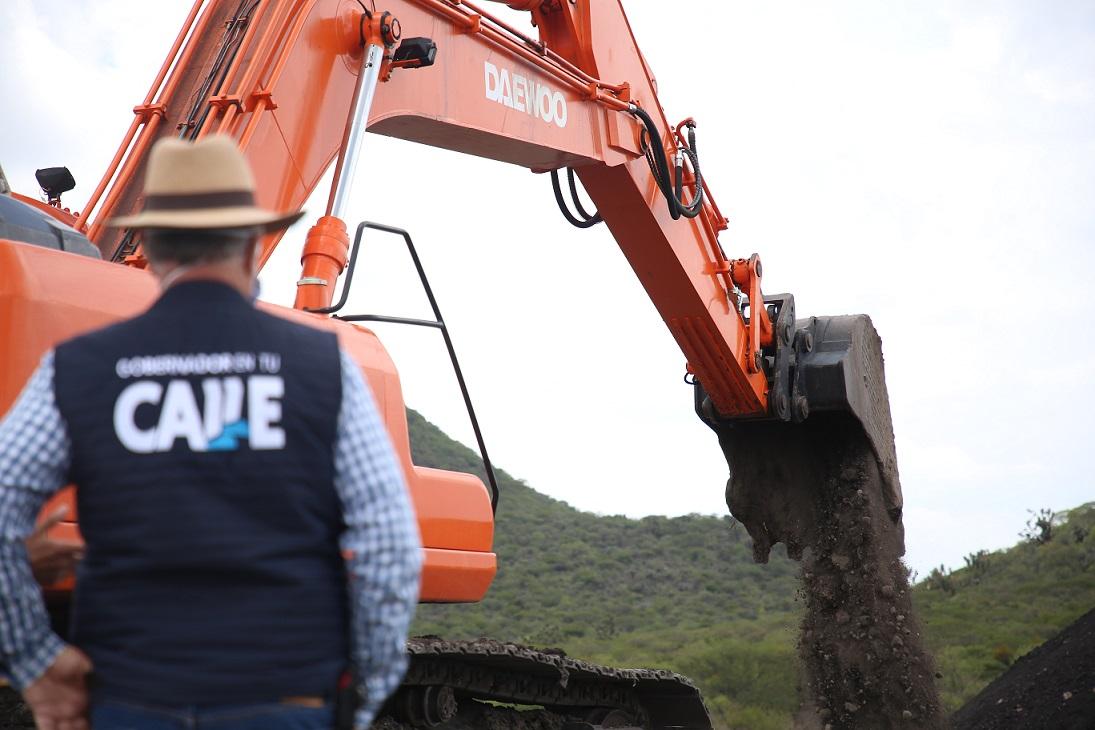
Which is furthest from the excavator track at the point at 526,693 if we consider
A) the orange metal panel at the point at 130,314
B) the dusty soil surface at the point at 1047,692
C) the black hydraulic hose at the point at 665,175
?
the dusty soil surface at the point at 1047,692

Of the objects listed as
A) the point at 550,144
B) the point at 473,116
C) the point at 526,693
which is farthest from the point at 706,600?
the point at 473,116

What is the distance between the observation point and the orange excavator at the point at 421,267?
165 inches

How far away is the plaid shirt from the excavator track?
3.52 meters

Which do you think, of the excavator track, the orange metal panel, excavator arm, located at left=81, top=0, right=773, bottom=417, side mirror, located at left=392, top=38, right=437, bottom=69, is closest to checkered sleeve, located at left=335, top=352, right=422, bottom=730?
the orange metal panel

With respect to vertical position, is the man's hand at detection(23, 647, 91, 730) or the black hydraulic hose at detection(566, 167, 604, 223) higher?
the black hydraulic hose at detection(566, 167, 604, 223)

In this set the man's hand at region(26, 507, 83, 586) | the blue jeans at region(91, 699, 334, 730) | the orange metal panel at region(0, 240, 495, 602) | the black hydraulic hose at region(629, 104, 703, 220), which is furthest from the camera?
the black hydraulic hose at region(629, 104, 703, 220)

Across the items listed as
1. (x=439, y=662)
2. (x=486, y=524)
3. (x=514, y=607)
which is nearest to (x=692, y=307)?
(x=439, y=662)

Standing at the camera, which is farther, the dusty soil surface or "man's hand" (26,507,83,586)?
the dusty soil surface

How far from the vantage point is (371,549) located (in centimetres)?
219

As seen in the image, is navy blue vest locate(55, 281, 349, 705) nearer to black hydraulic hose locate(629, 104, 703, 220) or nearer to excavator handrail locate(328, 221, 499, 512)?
excavator handrail locate(328, 221, 499, 512)

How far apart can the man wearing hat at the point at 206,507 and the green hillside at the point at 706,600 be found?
33.6ft

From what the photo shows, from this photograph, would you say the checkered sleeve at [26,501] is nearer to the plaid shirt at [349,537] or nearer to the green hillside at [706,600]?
the plaid shirt at [349,537]

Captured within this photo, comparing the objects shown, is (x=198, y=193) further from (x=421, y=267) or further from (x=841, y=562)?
(x=841, y=562)

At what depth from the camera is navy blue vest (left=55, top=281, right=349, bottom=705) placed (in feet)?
6.73
